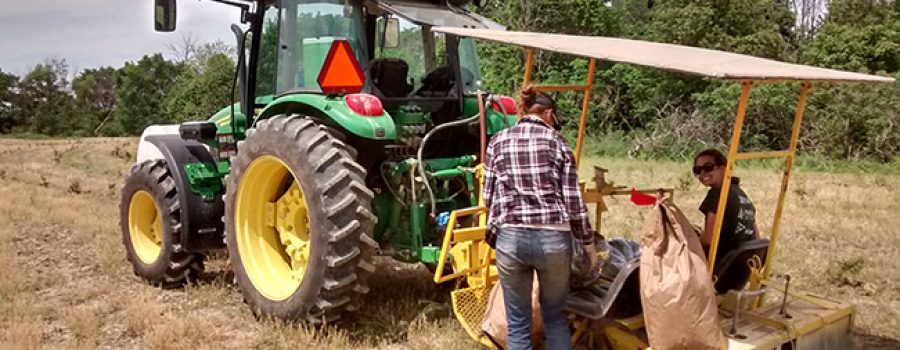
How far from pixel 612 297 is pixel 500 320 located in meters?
0.65

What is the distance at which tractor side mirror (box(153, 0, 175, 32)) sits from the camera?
5.62 metres

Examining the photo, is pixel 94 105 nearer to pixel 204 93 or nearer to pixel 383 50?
pixel 204 93

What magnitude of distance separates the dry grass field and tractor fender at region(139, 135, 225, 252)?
1.26 feet

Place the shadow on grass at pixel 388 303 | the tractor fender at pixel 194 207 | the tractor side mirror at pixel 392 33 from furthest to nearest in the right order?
the tractor fender at pixel 194 207 < the tractor side mirror at pixel 392 33 < the shadow on grass at pixel 388 303

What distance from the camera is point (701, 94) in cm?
2248

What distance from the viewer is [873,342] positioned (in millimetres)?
4871

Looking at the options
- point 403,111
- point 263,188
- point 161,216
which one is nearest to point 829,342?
point 403,111

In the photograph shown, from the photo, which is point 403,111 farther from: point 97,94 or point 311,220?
point 97,94

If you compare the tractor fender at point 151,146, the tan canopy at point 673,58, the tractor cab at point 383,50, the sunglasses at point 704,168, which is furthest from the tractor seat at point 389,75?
the tractor fender at point 151,146

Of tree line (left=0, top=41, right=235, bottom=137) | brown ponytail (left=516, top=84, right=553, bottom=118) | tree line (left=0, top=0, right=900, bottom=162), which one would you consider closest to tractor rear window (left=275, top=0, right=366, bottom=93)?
brown ponytail (left=516, top=84, right=553, bottom=118)

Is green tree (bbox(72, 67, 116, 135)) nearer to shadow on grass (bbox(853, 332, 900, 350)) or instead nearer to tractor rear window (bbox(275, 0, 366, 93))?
tractor rear window (bbox(275, 0, 366, 93))

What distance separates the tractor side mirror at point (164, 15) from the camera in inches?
221

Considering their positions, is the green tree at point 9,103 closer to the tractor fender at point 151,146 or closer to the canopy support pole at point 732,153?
the tractor fender at point 151,146

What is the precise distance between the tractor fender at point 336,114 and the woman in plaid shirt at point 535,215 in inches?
38.9
